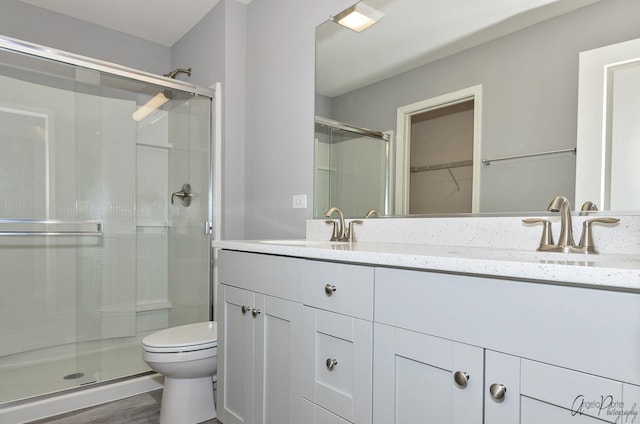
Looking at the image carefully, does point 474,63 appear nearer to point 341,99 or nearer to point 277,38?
point 341,99

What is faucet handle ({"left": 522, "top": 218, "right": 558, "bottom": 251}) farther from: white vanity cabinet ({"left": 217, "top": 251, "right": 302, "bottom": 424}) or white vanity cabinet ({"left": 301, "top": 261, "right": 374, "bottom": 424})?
white vanity cabinet ({"left": 217, "top": 251, "right": 302, "bottom": 424})

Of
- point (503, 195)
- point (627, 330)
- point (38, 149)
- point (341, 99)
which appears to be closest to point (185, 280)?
point (38, 149)

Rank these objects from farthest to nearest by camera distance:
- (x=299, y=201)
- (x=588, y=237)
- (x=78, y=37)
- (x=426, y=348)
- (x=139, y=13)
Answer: (x=78, y=37) < (x=139, y=13) < (x=299, y=201) < (x=588, y=237) < (x=426, y=348)

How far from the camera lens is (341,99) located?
2.07m

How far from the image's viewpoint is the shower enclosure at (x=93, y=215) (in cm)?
229

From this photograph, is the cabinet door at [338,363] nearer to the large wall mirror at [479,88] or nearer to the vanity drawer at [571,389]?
the vanity drawer at [571,389]

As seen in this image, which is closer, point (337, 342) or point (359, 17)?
point (337, 342)

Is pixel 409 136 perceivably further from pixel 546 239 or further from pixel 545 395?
pixel 545 395

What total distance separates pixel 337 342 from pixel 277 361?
0.34m

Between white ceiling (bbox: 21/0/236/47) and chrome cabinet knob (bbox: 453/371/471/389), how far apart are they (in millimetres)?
2752

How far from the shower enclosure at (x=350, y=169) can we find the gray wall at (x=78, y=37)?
194 centimetres

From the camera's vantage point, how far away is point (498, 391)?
807 millimetres

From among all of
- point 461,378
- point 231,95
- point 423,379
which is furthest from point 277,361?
point 231,95

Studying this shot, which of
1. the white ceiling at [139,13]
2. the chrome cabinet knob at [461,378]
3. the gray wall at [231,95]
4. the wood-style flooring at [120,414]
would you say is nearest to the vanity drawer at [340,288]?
the chrome cabinet knob at [461,378]
